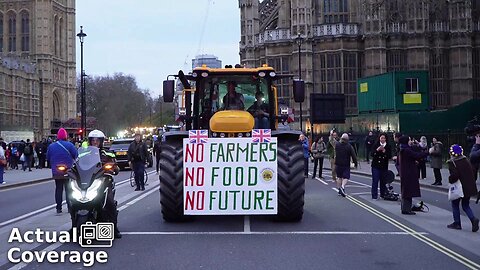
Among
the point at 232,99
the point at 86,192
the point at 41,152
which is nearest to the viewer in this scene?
the point at 86,192

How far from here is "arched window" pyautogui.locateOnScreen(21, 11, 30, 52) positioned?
107 m

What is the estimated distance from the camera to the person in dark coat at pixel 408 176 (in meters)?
13.3

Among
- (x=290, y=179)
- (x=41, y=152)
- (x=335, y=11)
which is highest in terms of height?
(x=335, y=11)

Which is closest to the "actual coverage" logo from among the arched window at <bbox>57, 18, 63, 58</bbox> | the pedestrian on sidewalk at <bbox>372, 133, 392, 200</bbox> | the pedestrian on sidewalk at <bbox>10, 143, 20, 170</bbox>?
the pedestrian on sidewalk at <bbox>372, 133, 392, 200</bbox>

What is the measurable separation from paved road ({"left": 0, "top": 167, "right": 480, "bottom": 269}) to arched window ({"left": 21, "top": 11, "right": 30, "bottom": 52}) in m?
101

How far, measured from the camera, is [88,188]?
929 cm

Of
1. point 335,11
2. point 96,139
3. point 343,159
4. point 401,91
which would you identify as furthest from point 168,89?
point 335,11

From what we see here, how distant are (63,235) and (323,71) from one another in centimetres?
4764

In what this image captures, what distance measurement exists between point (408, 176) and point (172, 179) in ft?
17.8

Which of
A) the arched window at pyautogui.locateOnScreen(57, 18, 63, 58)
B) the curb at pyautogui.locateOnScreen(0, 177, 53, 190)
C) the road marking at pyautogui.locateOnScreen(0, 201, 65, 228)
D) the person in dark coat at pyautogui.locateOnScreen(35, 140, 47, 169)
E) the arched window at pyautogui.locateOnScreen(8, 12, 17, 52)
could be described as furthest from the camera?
the arched window at pyautogui.locateOnScreen(57, 18, 63, 58)

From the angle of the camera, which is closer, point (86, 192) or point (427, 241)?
point (86, 192)

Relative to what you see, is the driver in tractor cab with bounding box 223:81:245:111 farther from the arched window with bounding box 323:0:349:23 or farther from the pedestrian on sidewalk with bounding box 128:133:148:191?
the arched window with bounding box 323:0:349:23

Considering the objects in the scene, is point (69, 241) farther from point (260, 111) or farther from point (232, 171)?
point (260, 111)

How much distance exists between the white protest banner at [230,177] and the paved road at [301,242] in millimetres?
446
